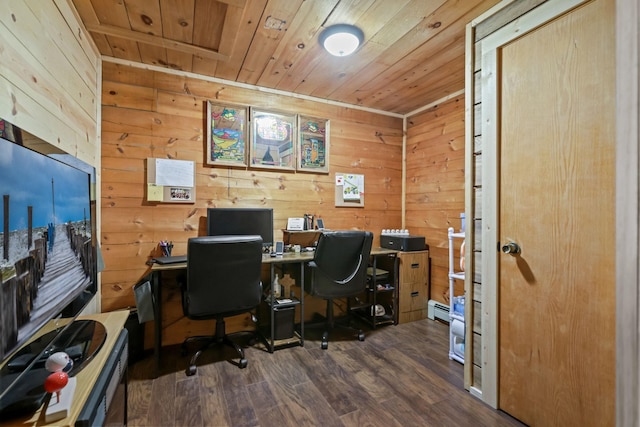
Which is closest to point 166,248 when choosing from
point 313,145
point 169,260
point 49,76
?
point 169,260

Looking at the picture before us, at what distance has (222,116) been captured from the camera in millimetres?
2701

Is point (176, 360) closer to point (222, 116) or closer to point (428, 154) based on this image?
point (222, 116)

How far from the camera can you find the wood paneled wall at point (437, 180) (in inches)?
116

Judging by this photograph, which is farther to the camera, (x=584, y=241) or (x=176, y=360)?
(x=176, y=360)

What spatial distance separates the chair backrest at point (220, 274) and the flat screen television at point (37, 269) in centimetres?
64

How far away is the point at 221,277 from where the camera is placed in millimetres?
2014

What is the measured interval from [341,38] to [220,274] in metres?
1.83

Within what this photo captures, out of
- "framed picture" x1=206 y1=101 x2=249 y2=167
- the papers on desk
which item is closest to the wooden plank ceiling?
→ "framed picture" x1=206 y1=101 x2=249 y2=167

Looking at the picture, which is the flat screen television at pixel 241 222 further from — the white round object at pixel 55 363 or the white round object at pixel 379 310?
the white round object at pixel 55 363

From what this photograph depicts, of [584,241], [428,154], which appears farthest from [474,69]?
[428,154]

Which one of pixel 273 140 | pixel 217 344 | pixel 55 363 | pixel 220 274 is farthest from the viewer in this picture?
pixel 273 140

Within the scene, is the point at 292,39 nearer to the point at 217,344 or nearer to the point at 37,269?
the point at 37,269

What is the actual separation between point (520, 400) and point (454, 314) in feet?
2.52

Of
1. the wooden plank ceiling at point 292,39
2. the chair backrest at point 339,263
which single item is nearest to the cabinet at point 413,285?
the chair backrest at point 339,263
